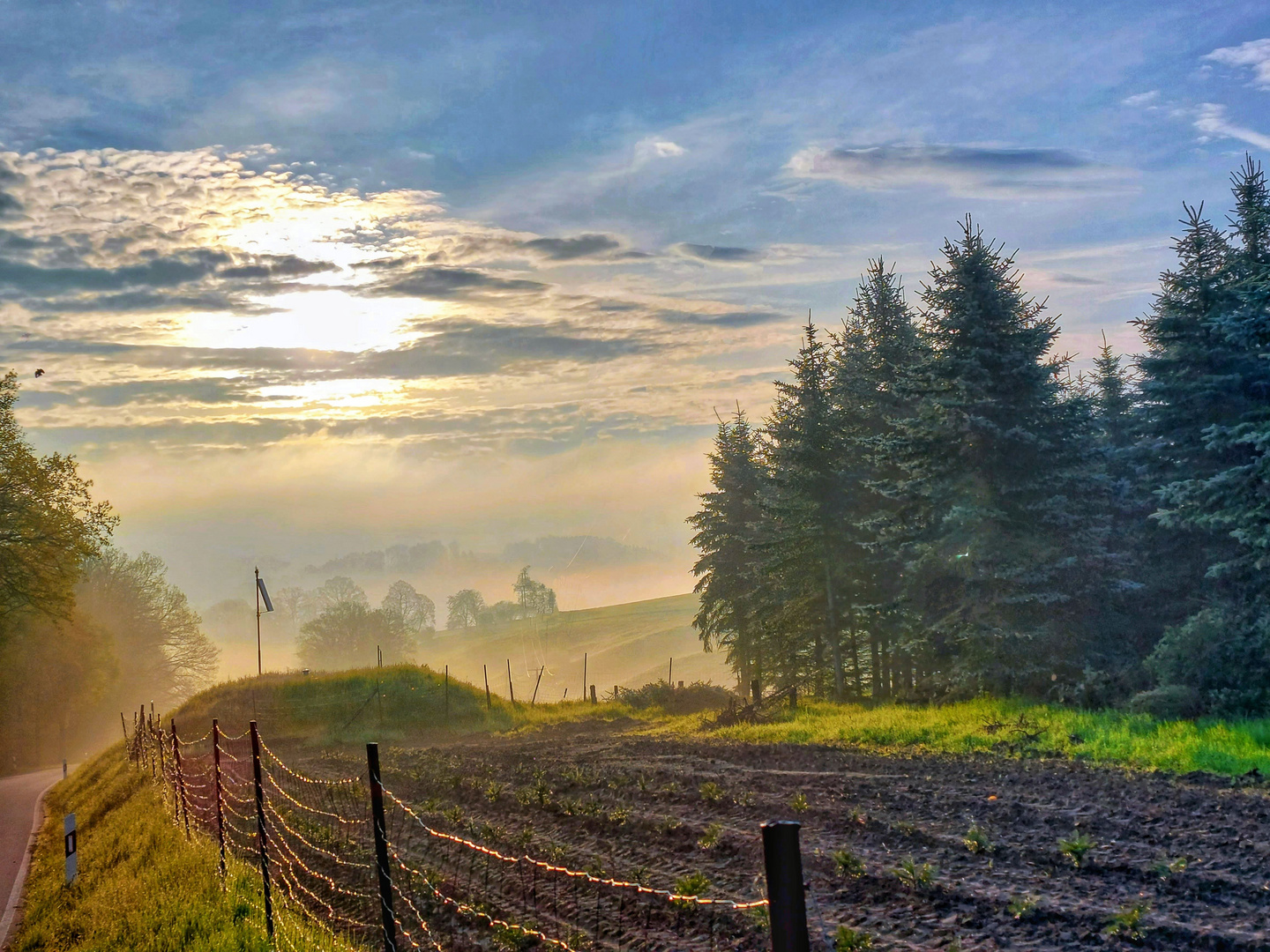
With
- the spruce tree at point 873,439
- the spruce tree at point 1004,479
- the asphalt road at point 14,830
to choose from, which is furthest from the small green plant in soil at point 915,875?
the spruce tree at point 873,439

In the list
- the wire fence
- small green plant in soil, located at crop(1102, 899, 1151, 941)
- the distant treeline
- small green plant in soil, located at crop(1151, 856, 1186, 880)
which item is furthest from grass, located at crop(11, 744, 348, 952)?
the distant treeline

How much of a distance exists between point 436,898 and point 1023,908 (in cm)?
622

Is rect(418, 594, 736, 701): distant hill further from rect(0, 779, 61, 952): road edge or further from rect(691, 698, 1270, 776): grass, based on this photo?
rect(0, 779, 61, 952): road edge

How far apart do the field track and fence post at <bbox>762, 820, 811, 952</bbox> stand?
465 cm

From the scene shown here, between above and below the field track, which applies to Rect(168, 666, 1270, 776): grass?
below

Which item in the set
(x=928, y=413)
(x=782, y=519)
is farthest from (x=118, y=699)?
(x=928, y=413)

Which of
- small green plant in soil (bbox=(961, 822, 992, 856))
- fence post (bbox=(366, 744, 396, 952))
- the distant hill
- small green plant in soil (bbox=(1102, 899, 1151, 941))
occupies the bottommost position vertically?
the distant hill

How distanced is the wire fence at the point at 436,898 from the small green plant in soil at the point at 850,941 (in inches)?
27.4

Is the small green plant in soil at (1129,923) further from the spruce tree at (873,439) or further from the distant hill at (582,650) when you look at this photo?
the distant hill at (582,650)

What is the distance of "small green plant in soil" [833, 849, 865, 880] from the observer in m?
8.54

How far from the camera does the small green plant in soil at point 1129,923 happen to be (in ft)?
21.5

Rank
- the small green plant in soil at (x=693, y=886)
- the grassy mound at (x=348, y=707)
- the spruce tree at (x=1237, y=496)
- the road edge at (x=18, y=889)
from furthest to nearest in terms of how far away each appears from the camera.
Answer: the grassy mound at (x=348, y=707), the spruce tree at (x=1237, y=496), the road edge at (x=18, y=889), the small green plant in soil at (x=693, y=886)

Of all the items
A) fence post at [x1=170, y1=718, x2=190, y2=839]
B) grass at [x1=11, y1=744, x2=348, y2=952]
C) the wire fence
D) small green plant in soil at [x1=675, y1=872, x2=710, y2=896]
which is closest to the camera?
the wire fence

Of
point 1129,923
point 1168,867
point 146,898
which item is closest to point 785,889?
point 1129,923
